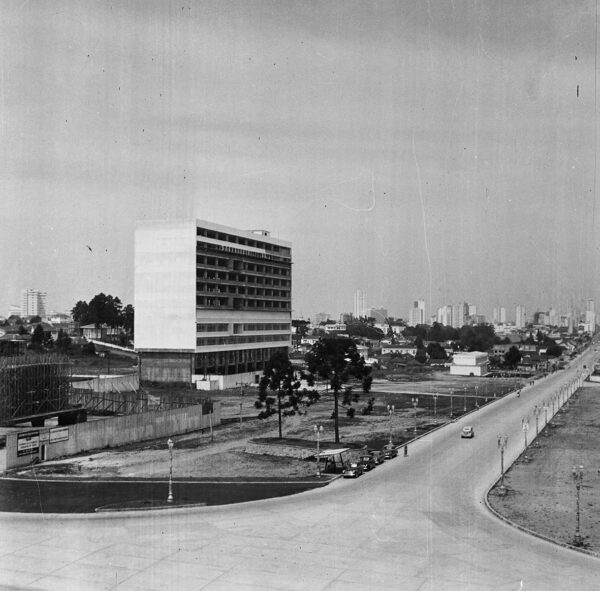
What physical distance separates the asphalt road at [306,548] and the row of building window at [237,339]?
6466 centimetres

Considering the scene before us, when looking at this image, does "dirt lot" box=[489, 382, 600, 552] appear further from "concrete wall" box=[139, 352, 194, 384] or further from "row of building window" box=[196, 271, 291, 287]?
"row of building window" box=[196, 271, 291, 287]

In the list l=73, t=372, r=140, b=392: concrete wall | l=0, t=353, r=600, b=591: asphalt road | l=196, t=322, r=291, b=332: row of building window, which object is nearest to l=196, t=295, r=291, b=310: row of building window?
l=196, t=322, r=291, b=332: row of building window

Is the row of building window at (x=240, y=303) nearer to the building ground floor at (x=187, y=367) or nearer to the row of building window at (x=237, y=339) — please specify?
the row of building window at (x=237, y=339)

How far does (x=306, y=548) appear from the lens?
27.1 m

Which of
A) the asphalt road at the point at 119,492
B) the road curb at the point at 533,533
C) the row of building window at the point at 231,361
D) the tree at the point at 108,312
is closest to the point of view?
the road curb at the point at 533,533

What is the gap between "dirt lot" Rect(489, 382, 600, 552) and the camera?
30.8 m

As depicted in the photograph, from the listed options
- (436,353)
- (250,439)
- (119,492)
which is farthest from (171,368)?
(436,353)

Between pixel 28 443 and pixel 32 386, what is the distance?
24.3 feet

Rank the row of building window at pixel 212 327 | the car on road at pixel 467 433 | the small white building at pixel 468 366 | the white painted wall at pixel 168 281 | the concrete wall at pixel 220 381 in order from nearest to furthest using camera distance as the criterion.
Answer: the car on road at pixel 467 433
the white painted wall at pixel 168 281
the concrete wall at pixel 220 381
the row of building window at pixel 212 327
the small white building at pixel 468 366

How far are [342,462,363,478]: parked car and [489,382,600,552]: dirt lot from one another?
25.8 ft

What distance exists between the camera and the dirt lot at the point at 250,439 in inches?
1716

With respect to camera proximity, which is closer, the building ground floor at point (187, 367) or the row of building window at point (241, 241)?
the building ground floor at point (187, 367)

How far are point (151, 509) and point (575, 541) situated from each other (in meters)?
18.5

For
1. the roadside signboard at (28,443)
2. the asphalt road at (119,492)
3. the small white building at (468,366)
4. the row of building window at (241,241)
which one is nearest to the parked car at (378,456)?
the asphalt road at (119,492)
